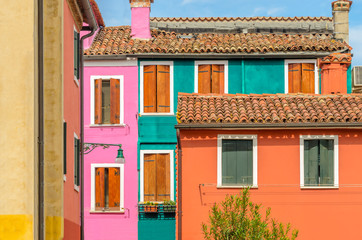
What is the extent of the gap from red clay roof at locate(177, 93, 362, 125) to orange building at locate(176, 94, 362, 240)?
0.03m

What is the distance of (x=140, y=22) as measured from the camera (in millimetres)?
29750

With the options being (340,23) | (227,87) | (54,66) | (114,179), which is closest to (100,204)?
(114,179)

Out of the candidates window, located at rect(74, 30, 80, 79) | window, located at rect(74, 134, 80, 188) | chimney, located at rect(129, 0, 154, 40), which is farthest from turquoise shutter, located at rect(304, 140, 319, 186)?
chimney, located at rect(129, 0, 154, 40)

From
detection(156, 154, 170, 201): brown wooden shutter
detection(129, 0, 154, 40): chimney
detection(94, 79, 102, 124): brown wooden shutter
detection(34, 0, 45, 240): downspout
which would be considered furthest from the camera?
detection(129, 0, 154, 40): chimney

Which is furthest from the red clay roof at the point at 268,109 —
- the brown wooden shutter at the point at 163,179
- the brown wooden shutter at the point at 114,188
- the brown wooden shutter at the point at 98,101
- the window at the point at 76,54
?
the brown wooden shutter at the point at 114,188

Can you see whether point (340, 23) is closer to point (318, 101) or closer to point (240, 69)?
point (240, 69)

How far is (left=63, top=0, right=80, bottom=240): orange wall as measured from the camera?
1717 centimetres

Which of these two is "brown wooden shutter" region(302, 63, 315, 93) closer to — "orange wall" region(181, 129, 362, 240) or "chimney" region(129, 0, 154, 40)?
"chimney" region(129, 0, 154, 40)

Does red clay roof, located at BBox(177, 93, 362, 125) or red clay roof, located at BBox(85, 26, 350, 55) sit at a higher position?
red clay roof, located at BBox(85, 26, 350, 55)

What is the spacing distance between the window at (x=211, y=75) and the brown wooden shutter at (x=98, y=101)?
10.6 feet

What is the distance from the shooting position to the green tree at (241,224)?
20.1 metres

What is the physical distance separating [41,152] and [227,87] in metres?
14.9

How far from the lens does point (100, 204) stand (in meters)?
27.5
